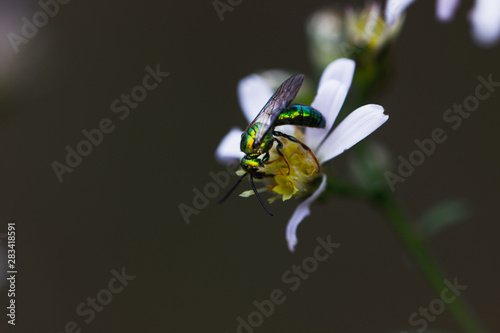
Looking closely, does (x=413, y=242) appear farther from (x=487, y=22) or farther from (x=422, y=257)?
(x=487, y=22)

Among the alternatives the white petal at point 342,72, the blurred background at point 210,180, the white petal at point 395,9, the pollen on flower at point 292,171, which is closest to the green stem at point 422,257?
the pollen on flower at point 292,171

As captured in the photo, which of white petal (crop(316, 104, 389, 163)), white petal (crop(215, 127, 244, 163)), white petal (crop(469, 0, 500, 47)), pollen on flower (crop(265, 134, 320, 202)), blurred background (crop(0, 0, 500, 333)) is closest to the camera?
white petal (crop(316, 104, 389, 163))

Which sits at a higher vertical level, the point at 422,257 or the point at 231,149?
the point at 231,149

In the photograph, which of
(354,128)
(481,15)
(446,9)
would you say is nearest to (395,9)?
(446,9)

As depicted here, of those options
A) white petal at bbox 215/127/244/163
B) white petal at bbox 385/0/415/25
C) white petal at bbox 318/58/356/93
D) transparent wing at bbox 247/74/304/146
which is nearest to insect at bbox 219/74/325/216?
transparent wing at bbox 247/74/304/146

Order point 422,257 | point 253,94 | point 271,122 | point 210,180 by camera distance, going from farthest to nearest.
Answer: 1. point 210,180
2. point 253,94
3. point 422,257
4. point 271,122

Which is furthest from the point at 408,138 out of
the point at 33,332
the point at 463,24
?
the point at 33,332

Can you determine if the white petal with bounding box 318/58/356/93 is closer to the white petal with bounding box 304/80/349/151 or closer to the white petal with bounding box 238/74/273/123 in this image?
the white petal with bounding box 304/80/349/151
